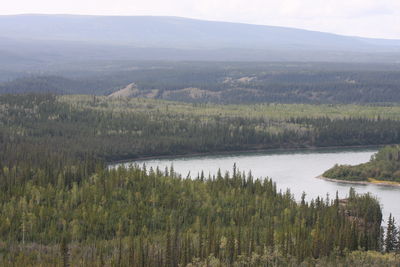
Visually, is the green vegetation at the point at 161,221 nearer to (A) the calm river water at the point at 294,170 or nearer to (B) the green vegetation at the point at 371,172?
(A) the calm river water at the point at 294,170

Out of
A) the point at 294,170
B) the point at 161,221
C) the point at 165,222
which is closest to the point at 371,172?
the point at 294,170

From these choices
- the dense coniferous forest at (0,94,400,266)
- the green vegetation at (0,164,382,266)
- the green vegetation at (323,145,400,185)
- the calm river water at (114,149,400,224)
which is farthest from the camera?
the green vegetation at (323,145,400,185)

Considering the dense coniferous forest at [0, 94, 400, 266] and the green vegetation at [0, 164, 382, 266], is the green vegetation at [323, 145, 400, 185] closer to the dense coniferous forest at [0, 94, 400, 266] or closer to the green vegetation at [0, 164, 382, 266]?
the dense coniferous forest at [0, 94, 400, 266]

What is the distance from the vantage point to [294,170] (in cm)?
17638

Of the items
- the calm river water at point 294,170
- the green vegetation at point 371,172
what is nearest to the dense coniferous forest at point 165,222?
the calm river water at point 294,170

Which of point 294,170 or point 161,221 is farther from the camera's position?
point 294,170

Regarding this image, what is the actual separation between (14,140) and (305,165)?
189 ft

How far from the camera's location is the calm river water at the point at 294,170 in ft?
490

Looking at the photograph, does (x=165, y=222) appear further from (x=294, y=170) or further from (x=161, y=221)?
(x=294, y=170)

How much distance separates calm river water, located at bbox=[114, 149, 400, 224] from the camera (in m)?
149

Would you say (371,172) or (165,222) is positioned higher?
(371,172)

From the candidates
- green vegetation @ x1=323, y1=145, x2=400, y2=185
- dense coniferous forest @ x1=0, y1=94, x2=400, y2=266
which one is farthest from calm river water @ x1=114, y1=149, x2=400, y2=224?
dense coniferous forest @ x1=0, y1=94, x2=400, y2=266

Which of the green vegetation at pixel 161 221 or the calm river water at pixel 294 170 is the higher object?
the green vegetation at pixel 161 221

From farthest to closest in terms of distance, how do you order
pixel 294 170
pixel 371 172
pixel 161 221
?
1. pixel 294 170
2. pixel 371 172
3. pixel 161 221
